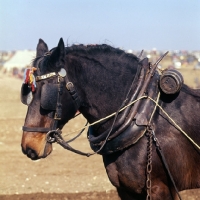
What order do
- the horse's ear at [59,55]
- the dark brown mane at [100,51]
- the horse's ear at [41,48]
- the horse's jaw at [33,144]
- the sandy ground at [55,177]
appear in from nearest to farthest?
the horse's ear at [59,55] < the horse's jaw at [33,144] < the dark brown mane at [100,51] < the horse's ear at [41,48] < the sandy ground at [55,177]

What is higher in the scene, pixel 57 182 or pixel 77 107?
pixel 77 107

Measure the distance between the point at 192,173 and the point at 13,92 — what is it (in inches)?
Answer: 1020

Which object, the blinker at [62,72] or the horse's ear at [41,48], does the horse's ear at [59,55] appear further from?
the horse's ear at [41,48]

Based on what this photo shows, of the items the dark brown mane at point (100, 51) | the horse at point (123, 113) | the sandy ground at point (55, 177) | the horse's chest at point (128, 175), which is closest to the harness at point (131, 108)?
the horse at point (123, 113)

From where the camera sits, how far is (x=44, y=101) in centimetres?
474

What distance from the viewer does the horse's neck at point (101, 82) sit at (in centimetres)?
493

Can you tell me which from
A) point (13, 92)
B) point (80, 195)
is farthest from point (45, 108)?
point (13, 92)

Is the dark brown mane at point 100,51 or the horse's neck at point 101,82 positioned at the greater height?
the dark brown mane at point 100,51

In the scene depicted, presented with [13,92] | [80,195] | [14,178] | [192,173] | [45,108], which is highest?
[45,108]

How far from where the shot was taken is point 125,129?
187 inches

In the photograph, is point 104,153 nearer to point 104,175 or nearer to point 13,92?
point 104,175

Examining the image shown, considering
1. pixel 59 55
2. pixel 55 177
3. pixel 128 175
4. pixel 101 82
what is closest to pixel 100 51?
pixel 101 82

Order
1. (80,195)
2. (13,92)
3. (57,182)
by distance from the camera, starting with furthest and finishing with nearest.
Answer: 1. (13,92)
2. (57,182)
3. (80,195)

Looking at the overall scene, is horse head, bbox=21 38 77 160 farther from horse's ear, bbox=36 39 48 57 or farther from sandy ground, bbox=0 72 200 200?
sandy ground, bbox=0 72 200 200
